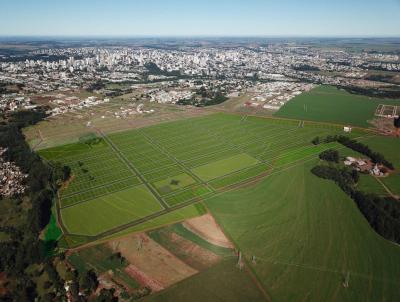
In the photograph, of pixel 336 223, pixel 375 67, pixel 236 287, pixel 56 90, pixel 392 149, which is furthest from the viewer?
pixel 375 67

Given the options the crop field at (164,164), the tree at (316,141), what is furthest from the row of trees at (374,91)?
the tree at (316,141)

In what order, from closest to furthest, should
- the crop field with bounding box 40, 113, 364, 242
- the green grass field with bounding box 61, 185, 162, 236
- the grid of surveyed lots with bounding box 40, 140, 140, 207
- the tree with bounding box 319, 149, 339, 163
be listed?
the green grass field with bounding box 61, 185, 162, 236 < the crop field with bounding box 40, 113, 364, 242 < the grid of surveyed lots with bounding box 40, 140, 140, 207 < the tree with bounding box 319, 149, 339, 163

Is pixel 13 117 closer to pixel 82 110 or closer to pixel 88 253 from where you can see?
pixel 82 110

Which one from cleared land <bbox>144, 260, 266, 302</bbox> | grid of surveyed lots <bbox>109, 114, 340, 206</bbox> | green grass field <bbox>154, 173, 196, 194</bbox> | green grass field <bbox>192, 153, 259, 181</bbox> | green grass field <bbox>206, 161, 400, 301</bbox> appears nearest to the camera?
cleared land <bbox>144, 260, 266, 302</bbox>

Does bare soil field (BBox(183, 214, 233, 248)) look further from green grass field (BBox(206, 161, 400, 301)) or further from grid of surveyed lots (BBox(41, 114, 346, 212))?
grid of surveyed lots (BBox(41, 114, 346, 212))

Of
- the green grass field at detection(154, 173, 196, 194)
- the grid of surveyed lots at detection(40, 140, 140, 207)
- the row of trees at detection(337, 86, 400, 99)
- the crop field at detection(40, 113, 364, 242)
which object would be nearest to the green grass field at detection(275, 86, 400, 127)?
the row of trees at detection(337, 86, 400, 99)

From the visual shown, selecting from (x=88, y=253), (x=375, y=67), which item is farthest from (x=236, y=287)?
(x=375, y=67)
